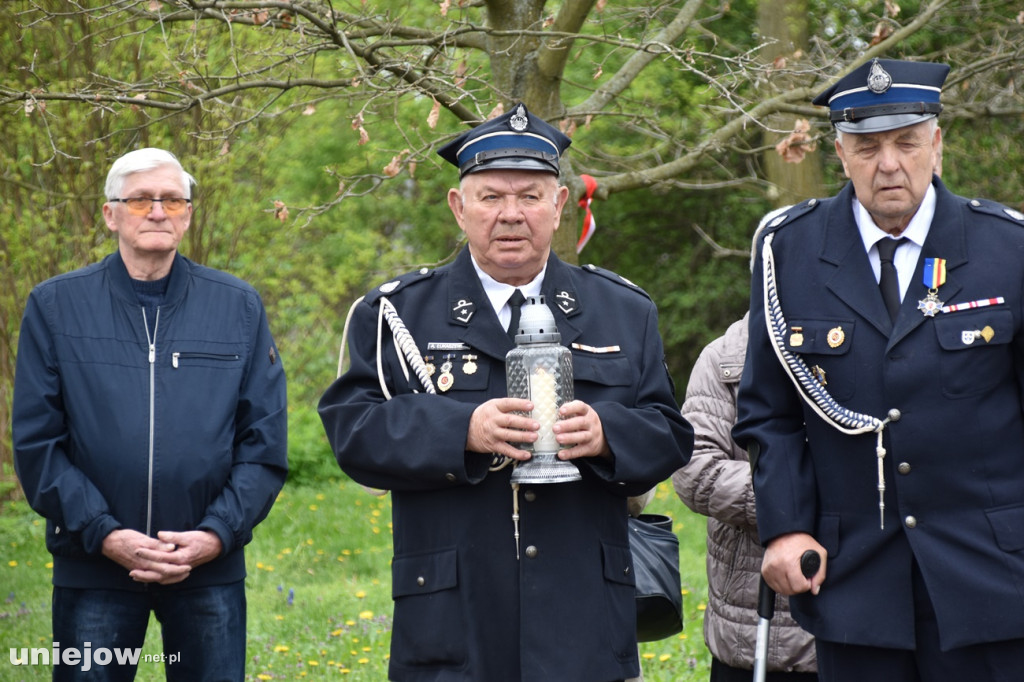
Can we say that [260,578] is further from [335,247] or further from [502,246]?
[335,247]

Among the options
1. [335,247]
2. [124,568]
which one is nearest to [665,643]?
[124,568]

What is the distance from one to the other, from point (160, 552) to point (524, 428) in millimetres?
1498

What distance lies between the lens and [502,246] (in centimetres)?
354

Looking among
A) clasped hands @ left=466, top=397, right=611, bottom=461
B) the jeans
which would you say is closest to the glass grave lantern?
clasped hands @ left=466, top=397, right=611, bottom=461

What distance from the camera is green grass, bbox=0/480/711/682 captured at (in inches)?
256

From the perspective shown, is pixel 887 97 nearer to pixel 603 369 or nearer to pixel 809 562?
pixel 603 369

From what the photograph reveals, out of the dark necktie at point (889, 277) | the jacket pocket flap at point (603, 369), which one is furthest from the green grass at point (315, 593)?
the dark necktie at point (889, 277)

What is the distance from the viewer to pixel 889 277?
3.38 meters

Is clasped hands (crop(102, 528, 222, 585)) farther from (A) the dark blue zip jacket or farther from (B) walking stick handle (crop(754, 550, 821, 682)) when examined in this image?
(B) walking stick handle (crop(754, 550, 821, 682))

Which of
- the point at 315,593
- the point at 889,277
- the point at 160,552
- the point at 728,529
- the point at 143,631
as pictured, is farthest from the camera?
the point at 315,593

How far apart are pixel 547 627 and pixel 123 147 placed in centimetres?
748

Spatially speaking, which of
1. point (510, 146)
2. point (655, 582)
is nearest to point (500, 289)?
point (510, 146)

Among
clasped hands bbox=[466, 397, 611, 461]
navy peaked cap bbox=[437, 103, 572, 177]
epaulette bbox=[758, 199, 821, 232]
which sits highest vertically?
navy peaked cap bbox=[437, 103, 572, 177]

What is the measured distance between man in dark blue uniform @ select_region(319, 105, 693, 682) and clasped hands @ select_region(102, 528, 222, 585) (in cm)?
82
